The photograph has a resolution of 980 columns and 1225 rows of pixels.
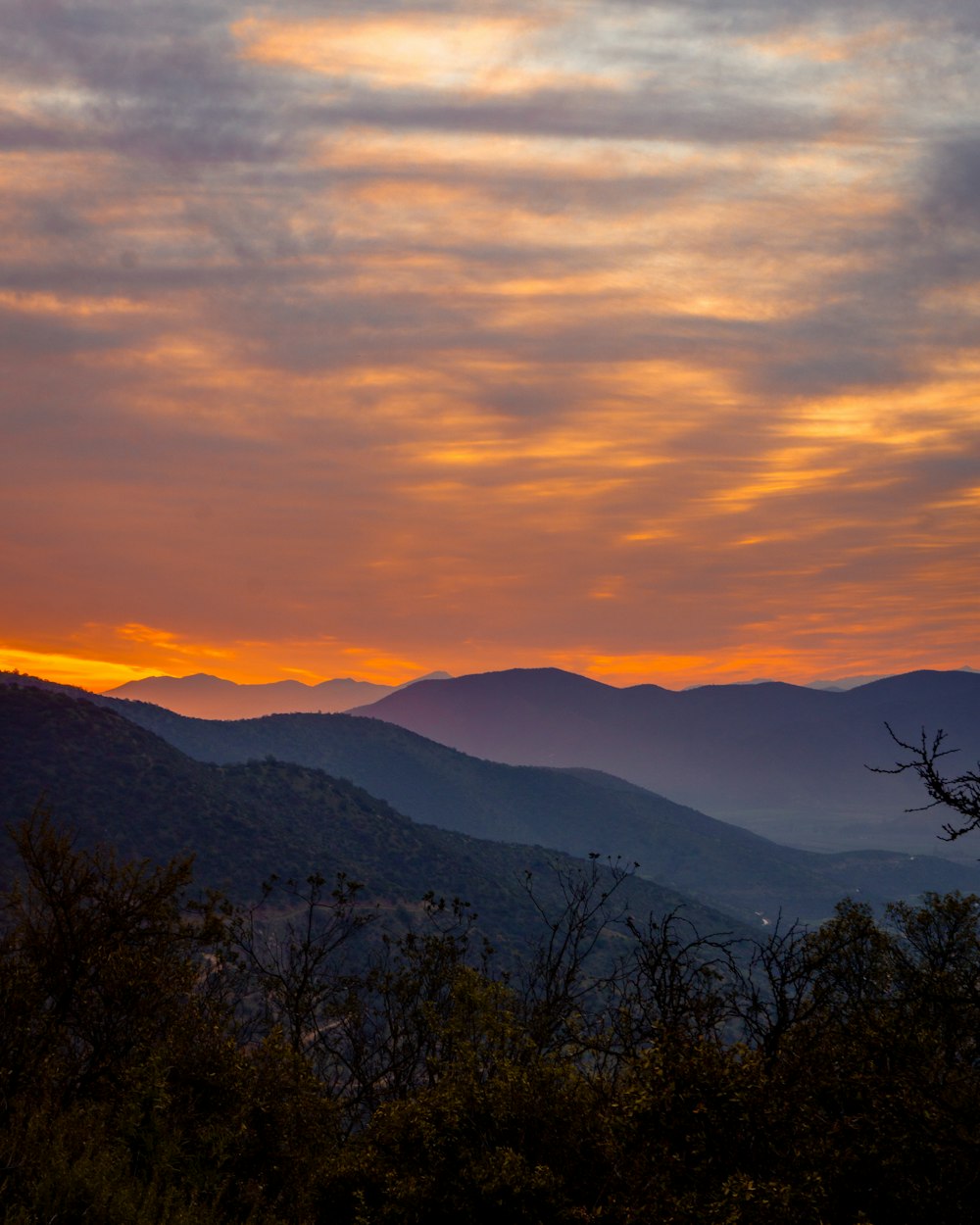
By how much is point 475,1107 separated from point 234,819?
303ft

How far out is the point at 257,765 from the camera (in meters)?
135

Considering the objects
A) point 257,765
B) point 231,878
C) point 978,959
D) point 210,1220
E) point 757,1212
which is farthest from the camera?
point 257,765

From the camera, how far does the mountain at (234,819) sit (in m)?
90.0

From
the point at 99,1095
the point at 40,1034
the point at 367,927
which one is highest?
the point at 40,1034

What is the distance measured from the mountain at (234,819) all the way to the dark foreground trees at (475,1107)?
55506 millimetres

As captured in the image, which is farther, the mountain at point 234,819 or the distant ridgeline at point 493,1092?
the mountain at point 234,819

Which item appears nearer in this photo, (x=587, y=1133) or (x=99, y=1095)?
(x=587, y=1133)

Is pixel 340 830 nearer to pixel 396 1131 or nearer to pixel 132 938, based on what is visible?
pixel 132 938

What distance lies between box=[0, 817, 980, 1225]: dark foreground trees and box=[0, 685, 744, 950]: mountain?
55506 millimetres

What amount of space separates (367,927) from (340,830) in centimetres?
3244

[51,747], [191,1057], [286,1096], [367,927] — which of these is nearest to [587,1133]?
[286,1096]

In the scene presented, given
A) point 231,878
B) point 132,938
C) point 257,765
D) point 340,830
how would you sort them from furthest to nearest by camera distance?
point 257,765
point 340,830
point 231,878
point 132,938

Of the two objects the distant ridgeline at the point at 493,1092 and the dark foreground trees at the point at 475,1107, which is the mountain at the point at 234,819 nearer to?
the distant ridgeline at the point at 493,1092

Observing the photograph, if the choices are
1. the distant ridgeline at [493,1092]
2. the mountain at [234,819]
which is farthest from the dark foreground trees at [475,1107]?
the mountain at [234,819]
